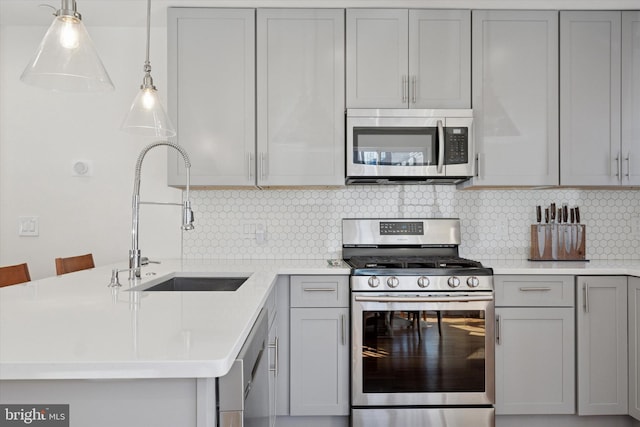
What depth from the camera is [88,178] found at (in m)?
2.88

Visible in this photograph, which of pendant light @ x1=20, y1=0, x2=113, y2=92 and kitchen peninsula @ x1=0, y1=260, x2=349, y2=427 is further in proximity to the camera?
pendant light @ x1=20, y1=0, x2=113, y2=92

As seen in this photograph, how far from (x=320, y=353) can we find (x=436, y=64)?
1832mm

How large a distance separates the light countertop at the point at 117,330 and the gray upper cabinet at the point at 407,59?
1.47 metres

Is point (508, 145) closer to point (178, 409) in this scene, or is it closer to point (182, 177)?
point (182, 177)

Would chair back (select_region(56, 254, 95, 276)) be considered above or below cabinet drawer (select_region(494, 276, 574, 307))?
above

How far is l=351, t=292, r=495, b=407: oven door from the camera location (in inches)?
88.5

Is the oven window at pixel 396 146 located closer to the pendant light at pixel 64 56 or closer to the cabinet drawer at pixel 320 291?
the cabinet drawer at pixel 320 291

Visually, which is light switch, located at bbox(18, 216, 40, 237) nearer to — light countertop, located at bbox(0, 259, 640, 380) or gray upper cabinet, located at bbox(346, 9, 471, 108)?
light countertop, located at bbox(0, 259, 640, 380)

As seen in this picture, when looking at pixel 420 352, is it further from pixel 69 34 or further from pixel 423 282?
pixel 69 34

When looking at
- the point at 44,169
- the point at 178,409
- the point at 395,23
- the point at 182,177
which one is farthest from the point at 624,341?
the point at 44,169

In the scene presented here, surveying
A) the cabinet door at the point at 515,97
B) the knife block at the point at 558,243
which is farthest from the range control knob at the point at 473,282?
the knife block at the point at 558,243

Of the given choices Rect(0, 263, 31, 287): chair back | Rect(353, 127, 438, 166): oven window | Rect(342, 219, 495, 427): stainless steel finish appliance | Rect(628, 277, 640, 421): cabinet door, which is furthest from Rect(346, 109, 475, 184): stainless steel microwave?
Rect(0, 263, 31, 287): chair back

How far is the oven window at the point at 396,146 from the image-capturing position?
2520 mm

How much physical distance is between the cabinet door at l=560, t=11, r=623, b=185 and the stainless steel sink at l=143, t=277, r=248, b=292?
2022mm
